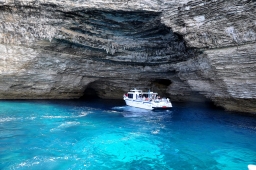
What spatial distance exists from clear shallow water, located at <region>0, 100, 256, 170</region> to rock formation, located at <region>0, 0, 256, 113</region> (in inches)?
190

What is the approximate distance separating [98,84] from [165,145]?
769 inches

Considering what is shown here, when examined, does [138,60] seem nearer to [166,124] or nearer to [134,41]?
[134,41]

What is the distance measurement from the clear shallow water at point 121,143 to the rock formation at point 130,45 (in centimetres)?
482

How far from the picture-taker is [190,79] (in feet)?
67.2

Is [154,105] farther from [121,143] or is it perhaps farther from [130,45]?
[121,143]

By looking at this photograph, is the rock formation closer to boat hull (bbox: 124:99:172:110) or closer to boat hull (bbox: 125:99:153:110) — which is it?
boat hull (bbox: 124:99:172:110)

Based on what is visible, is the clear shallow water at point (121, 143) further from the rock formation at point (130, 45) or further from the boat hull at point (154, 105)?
the boat hull at point (154, 105)

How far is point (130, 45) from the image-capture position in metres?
19.2

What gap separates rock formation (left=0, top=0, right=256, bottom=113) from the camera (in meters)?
13.7

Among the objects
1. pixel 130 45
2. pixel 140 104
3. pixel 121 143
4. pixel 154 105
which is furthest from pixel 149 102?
pixel 121 143

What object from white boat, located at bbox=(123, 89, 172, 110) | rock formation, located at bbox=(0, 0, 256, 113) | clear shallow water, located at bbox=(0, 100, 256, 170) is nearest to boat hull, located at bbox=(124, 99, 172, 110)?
white boat, located at bbox=(123, 89, 172, 110)

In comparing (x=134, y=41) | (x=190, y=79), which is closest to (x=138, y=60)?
(x=134, y=41)

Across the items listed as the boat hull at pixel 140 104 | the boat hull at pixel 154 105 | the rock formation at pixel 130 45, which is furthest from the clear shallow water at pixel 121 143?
the boat hull at pixel 140 104

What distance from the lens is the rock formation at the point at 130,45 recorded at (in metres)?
13.7
